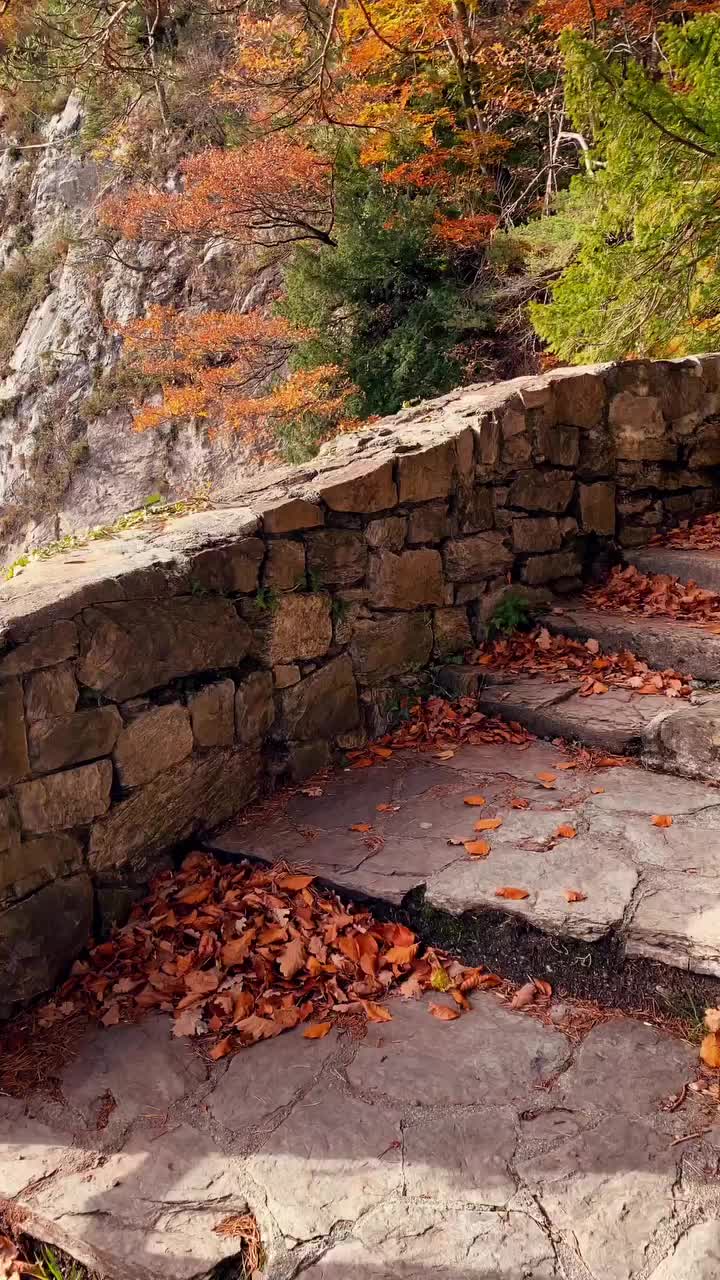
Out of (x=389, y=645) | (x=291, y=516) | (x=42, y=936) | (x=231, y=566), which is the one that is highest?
(x=291, y=516)

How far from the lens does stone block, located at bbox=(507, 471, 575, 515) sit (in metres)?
4.56

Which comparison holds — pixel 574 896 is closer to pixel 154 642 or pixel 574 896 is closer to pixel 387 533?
pixel 154 642

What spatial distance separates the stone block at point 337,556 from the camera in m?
3.66

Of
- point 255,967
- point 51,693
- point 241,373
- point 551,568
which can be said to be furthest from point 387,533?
point 241,373

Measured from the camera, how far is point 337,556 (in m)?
3.75

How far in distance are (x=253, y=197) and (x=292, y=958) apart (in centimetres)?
937

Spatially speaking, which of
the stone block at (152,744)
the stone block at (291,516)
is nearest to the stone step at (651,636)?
the stone block at (291,516)

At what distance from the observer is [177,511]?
381 centimetres

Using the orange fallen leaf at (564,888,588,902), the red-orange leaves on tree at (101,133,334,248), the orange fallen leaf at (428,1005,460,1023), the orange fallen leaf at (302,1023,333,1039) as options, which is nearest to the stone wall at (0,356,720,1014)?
the orange fallen leaf at (302,1023,333,1039)

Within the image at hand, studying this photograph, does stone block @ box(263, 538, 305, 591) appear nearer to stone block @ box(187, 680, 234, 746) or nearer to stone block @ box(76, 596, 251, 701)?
stone block @ box(76, 596, 251, 701)

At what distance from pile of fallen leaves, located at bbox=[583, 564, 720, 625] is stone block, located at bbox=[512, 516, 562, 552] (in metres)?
0.37

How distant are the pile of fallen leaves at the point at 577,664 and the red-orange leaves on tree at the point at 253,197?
24.4ft

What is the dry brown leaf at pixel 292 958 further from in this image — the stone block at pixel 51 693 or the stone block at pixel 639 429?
the stone block at pixel 639 429

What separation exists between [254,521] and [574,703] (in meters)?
1.60
